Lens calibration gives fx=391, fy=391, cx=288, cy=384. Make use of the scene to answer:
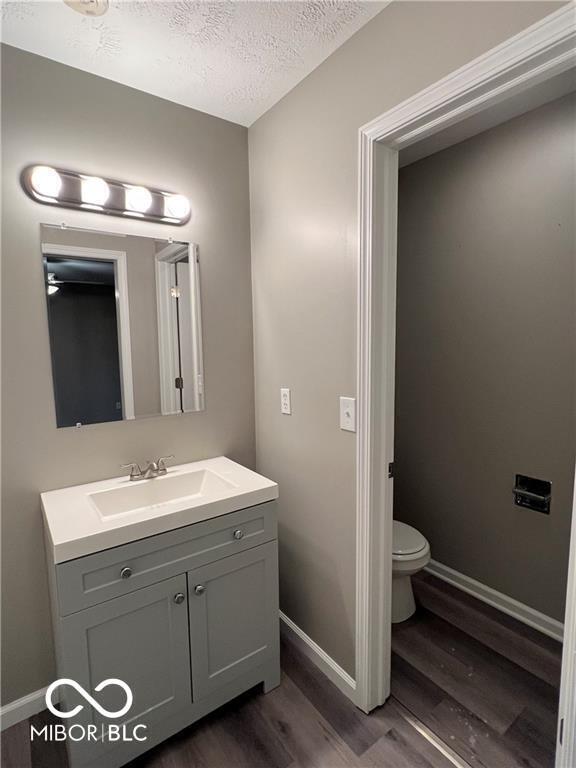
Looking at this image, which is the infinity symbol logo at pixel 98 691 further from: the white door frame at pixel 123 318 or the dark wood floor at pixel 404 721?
the white door frame at pixel 123 318

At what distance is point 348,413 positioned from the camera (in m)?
1.52

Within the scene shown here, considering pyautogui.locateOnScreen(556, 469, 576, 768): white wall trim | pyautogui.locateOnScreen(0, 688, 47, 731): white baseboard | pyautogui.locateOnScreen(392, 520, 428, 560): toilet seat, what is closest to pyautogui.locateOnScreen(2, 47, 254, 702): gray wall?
pyautogui.locateOnScreen(0, 688, 47, 731): white baseboard

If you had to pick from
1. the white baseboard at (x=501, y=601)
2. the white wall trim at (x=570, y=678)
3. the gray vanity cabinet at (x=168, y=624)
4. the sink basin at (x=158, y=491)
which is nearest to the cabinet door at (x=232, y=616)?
the gray vanity cabinet at (x=168, y=624)

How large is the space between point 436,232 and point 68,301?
6.50 ft

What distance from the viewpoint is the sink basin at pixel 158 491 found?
158 centimetres

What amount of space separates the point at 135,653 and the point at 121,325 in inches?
48.8

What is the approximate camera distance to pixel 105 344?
1.67 metres

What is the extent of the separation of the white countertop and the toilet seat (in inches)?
32.6

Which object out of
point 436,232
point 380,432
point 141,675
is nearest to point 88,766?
point 141,675

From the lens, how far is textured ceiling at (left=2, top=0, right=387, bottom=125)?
1256mm

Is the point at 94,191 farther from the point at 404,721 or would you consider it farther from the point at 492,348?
the point at 404,721

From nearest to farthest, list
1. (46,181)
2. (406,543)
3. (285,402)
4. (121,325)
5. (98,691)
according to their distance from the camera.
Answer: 1. (98,691)
2. (46,181)
3. (121,325)
4. (285,402)
5. (406,543)

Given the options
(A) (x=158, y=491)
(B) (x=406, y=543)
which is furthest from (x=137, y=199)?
(B) (x=406, y=543)

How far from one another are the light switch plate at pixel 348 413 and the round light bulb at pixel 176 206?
112cm
